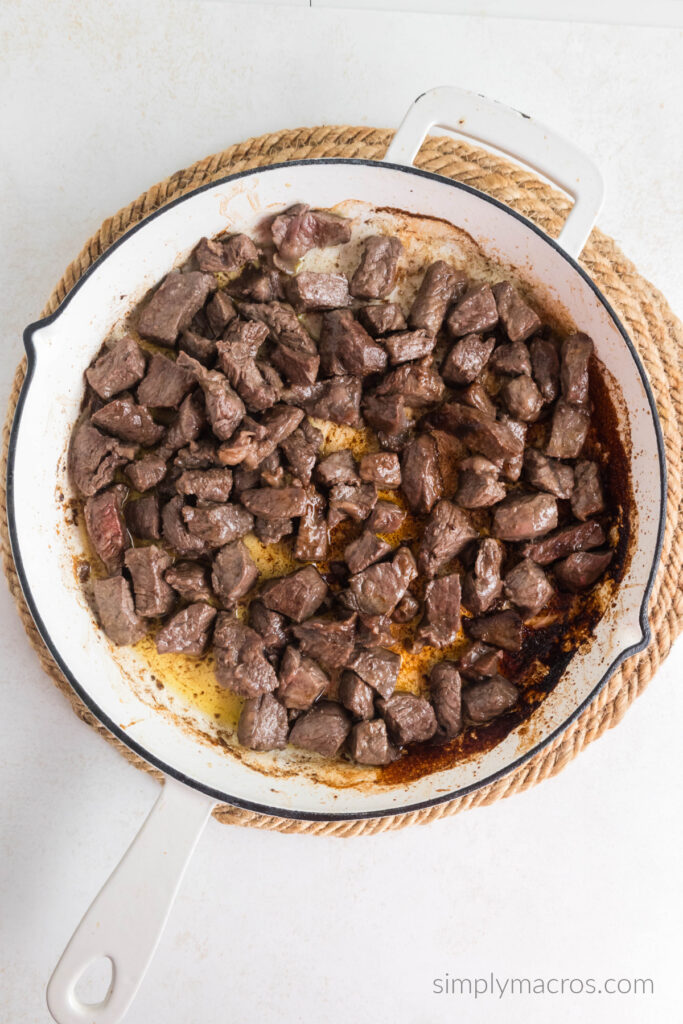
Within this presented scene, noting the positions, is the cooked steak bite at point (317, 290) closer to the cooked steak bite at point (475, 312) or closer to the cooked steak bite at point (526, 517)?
the cooked steak bite at point (475, 312)

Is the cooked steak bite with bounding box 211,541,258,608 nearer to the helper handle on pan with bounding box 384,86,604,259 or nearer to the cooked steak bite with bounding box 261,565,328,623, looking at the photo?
the cooked steak bite with bounding box 261,565,328,623

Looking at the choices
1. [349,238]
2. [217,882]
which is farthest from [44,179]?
[217,882]

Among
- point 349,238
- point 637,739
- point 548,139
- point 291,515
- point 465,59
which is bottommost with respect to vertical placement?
point 637,739

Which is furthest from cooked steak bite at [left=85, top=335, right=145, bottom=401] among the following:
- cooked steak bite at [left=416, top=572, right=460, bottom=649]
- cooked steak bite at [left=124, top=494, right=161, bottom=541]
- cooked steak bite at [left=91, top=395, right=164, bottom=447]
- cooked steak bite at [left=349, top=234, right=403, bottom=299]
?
cooked steak bite at [left=416, top=572, right=460, bottom=649]

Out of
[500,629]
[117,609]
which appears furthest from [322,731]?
[117,609]

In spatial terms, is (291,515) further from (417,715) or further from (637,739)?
(637,739)

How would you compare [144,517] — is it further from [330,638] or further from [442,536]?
[442,536]
